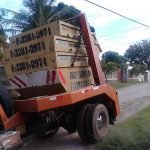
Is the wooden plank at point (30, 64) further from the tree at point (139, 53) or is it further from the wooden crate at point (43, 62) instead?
the tree at point (139, 53)

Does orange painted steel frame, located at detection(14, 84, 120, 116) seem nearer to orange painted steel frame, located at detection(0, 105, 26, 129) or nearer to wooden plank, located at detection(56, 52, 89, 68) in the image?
orange painted steel frame, located at detection(0, 105, 26, 129)

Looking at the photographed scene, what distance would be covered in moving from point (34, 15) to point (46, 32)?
22287 mm

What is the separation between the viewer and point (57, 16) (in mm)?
29594

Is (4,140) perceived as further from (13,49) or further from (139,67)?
(139,67)

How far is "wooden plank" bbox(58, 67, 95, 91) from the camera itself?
7.91 m

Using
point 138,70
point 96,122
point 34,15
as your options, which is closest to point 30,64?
point 96,122

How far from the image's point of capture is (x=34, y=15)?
29828 mm

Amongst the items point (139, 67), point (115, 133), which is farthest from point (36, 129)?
point (139, 67)

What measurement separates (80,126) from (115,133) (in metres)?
1.03

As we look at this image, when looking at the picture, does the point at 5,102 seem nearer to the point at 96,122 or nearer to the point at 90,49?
the point at 96,122

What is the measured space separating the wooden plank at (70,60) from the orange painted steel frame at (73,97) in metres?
0.19

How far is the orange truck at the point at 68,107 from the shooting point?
7.13 m

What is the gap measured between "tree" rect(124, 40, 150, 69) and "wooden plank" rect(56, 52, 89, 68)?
227 feet

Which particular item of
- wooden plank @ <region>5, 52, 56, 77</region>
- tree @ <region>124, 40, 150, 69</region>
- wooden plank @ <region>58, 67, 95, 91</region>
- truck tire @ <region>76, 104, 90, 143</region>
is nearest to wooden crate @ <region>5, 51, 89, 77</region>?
wooden plank @ <region>5, 52, 56, 77</region>
